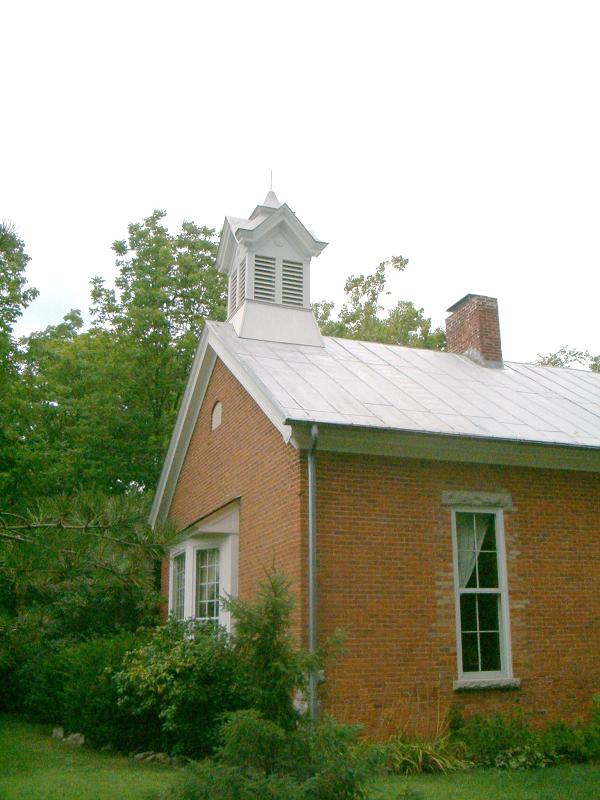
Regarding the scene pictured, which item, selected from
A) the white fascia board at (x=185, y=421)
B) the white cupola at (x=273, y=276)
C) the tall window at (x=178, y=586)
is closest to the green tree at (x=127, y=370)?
the white fascia board at (x=185, y=421)

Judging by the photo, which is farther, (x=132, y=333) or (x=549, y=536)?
(x=132, y=333)

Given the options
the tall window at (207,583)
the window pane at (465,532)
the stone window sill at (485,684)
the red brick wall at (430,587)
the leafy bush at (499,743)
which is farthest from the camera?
the tall window at (207,583)

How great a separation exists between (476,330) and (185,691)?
10648 mm

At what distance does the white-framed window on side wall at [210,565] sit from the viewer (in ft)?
45.0

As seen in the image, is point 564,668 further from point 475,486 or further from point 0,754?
point 0,754

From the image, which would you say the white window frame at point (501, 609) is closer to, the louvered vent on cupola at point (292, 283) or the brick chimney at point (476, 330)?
the brick chimney at point (476, 330)

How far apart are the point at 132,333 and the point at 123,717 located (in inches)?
617

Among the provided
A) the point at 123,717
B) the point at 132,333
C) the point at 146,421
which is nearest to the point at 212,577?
the point at 123,717

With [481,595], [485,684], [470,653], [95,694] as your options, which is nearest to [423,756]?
[485,684]

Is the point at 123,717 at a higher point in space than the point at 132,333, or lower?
lower

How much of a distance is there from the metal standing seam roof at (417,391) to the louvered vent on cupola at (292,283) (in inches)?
42.5

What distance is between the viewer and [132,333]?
991 inches

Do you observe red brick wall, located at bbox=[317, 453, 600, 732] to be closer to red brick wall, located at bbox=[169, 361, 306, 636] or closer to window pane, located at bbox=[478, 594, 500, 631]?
window pane, located at bbox=[478, 594, 500, 631]

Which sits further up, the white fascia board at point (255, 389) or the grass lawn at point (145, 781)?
the white fascia board at point (255, 389)
